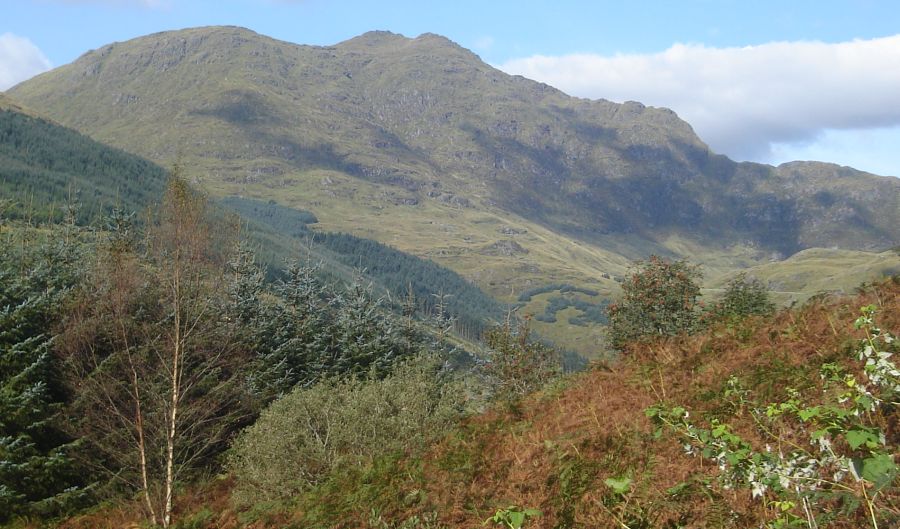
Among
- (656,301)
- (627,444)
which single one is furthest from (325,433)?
(656,301)

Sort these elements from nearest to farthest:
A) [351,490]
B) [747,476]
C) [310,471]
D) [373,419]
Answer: [747,476] → [351,490] → [310,471] → [373,419]

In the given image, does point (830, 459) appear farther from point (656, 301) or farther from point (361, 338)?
point (361, 338)

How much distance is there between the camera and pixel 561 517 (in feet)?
33.9

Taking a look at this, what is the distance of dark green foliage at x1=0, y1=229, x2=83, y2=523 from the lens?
25.8 metres

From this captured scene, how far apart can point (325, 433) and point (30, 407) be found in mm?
14456

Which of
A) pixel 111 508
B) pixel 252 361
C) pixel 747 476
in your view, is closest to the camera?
pixel 747 476

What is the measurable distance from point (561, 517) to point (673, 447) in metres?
2.60

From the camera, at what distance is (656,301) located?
107ft

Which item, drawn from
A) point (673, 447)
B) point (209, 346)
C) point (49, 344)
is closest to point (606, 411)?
point (673, 447)

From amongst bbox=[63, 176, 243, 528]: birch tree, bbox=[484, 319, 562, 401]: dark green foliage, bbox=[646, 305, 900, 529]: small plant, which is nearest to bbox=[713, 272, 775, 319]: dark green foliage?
bbox=[484, 319, 562, 401]: dark green foliage

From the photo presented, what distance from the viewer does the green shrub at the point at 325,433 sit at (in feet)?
68.8

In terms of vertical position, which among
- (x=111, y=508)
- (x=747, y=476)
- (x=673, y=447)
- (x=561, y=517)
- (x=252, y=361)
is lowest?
A: (x=111, y=508)

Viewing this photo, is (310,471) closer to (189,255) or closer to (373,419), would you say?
(373,419)

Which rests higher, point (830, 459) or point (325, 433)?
point (830, 459)
